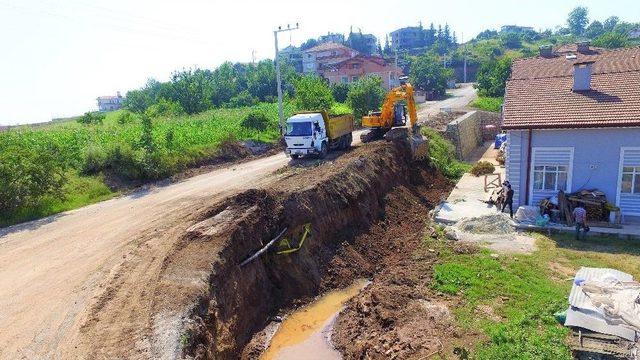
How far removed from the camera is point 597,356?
954cm

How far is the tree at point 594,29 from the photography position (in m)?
148

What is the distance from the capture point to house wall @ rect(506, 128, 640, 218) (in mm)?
17219

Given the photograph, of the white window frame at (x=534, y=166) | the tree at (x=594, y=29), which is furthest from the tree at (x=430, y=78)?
the tree at (x=594, y=29)

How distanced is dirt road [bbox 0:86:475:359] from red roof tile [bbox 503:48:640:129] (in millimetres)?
11925

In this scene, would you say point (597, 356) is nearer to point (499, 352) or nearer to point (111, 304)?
point (499, 352)

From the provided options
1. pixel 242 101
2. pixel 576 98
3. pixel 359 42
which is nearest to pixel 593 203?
pixel 576 98

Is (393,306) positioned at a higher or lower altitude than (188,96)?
lower

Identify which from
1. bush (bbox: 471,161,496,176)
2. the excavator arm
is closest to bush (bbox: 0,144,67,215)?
the excavator arm

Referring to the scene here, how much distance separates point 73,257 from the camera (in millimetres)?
13211

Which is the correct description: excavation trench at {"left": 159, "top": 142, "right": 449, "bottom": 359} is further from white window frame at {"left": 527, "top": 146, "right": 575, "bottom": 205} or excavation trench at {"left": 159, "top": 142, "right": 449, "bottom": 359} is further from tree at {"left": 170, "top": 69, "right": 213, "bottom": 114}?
tree at {"left": 170, "top": 69, "right": 213, "bottom": 114}

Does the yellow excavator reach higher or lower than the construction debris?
higher

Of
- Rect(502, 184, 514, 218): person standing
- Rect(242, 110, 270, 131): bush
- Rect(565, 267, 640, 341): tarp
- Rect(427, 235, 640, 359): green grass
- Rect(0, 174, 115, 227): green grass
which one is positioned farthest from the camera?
Rect(242, 110, 270, 131): bush

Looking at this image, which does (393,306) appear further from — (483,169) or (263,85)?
(263,85)

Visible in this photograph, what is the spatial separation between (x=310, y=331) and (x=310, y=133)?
12740mm
